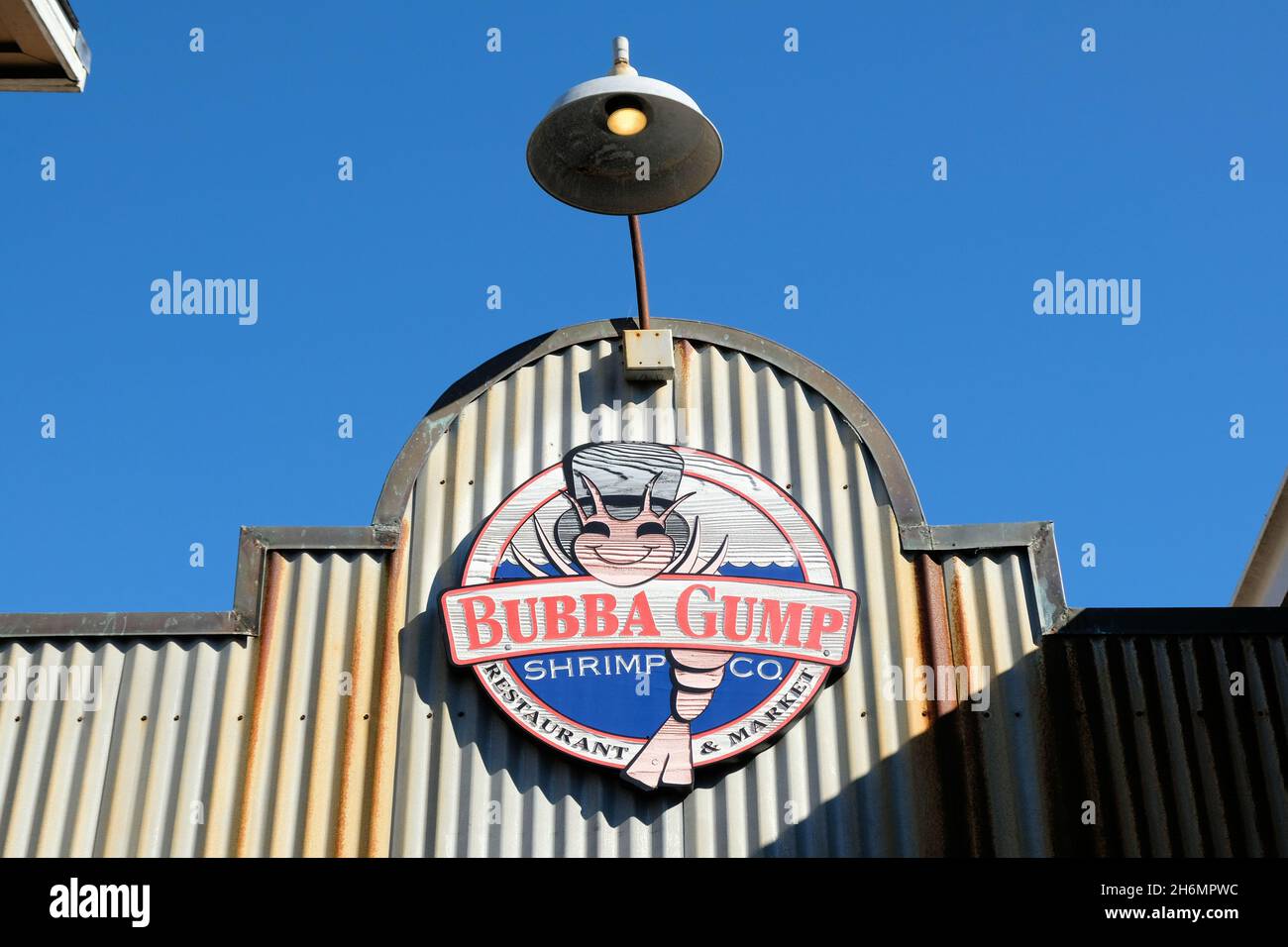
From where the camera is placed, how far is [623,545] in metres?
9.68

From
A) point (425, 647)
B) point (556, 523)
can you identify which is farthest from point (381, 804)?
point (556, 523)

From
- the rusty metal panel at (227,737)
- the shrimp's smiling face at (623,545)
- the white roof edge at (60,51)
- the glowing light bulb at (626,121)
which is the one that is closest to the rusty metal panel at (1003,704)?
the shrimp's smiling face at (623,545)

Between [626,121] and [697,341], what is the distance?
1.90 meters

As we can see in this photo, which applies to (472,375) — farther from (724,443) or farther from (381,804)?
(381,804)

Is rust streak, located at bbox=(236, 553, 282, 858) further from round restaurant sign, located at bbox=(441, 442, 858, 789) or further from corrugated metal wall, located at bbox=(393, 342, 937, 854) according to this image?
round restaurant sign, located at bbox=(441, 442, 858, 789)

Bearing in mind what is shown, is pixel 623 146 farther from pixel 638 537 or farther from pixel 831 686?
pixel 831 686

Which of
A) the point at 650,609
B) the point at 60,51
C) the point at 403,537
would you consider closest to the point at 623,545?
the point at 650,609

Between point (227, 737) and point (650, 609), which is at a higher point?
point (650, 609)

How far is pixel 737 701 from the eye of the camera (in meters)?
9.09

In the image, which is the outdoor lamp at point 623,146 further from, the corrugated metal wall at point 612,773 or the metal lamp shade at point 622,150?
the corrugated metal wall at point 612,773

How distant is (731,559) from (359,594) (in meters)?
2.36

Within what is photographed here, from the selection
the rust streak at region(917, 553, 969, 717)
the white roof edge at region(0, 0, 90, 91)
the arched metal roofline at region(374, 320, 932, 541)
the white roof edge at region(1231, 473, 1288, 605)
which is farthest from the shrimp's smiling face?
the white roof edge at region(1231, 473, 1288, 605)
